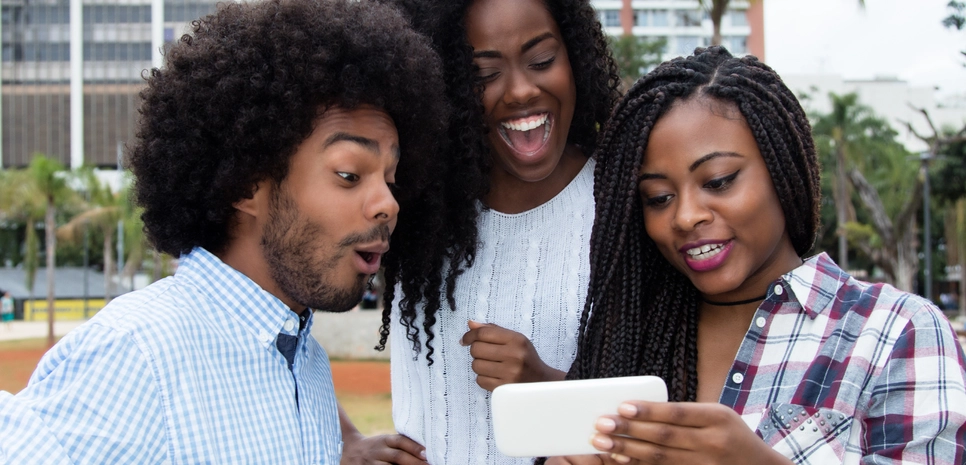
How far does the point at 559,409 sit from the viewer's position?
1575mm

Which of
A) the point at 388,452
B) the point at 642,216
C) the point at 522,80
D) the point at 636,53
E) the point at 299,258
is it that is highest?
the point at 636,53

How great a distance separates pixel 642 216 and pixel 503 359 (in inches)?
23.5

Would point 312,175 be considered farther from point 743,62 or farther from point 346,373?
point 346,373

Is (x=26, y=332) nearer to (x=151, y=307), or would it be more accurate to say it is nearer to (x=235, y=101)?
(x=235, y=101)

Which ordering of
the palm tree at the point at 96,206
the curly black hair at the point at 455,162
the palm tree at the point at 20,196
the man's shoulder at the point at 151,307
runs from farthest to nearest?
1. the palm tree at the point at 96,206
2. the palm tree at the point at 20,196
3. the curly black hair at the point at 455,162
4. the man's shoulder at the point at 151,307

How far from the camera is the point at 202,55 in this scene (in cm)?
216

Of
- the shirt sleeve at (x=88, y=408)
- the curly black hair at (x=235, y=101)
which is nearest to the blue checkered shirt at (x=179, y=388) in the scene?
the shirt sleeve at (x=88, y=408)

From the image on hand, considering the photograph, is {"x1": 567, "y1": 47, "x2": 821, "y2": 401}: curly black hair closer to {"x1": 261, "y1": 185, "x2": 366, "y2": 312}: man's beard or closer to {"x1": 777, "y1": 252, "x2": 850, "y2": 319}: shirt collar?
{"x1": 777, "y1": 252, "x2": 850, "y2": 319}: shirt collar

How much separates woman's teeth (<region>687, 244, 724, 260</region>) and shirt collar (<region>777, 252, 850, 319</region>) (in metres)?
0.20

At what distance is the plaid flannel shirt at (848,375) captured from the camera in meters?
1.78

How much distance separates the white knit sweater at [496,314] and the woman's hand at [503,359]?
0.24m

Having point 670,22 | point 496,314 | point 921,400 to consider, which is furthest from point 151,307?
point 670,22

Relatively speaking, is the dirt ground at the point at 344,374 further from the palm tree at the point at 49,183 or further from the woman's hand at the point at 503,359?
the woman's hand at the point at 503,359

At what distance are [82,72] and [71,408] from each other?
Answer: 228ft
